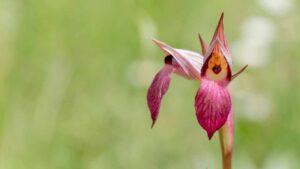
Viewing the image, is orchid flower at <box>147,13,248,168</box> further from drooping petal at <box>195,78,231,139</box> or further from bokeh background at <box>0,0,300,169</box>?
bokeh background at <box>0,0,300,169</box>

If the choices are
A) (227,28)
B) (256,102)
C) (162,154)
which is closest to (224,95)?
(162,154)

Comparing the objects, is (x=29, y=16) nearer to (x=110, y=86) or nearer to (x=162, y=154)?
(x=110, y=86)

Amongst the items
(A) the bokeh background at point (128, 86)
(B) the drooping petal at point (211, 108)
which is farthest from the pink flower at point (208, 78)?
(A) the bokeh background at point (128, 86)

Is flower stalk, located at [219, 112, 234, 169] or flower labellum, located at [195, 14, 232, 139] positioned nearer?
flower labellum, located at [195, 14, 232, 139]

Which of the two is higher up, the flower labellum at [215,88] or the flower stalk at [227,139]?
the flower labellum at [215,88]

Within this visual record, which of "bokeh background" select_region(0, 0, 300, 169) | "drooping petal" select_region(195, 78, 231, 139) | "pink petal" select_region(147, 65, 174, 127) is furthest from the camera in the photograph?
"bokeh background" select_region(0, 0, 300, 169)

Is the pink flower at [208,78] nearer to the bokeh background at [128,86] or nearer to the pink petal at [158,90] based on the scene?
the pink petal at [158,90]

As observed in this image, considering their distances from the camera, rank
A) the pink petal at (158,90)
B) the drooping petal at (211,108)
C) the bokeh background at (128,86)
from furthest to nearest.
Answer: the bokeh background at (128,86) → the pink petal at (158,90) → the drooping petal at (211,108)

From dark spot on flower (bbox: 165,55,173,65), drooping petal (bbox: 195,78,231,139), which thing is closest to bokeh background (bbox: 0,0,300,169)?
dark spot on flower (bbox: 165,55,173,65)

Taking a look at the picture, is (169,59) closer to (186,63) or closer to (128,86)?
(186,63)
